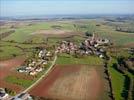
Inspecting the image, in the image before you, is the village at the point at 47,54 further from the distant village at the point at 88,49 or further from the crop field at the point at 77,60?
the crop field at the point at 77,60

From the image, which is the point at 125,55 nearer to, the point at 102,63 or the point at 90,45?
the point at 102,63

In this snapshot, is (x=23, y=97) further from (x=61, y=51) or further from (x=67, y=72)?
(x=61, y=51)

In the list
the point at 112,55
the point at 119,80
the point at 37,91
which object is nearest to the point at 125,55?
the point at 112,55

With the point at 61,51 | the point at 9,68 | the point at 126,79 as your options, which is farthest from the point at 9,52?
the point at 126,79

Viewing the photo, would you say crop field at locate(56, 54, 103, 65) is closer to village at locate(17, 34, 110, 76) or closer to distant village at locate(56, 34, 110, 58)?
village at locate(17, 34, 110, 76)

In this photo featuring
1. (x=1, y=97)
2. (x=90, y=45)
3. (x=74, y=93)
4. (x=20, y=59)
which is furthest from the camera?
(x=90, y=45)

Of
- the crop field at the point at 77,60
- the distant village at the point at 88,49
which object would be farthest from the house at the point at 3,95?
the distant village at the point at 88,49

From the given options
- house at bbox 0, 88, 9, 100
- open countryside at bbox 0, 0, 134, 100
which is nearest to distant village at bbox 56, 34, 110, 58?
open countryside at bbox 0, 0, 134, 100
